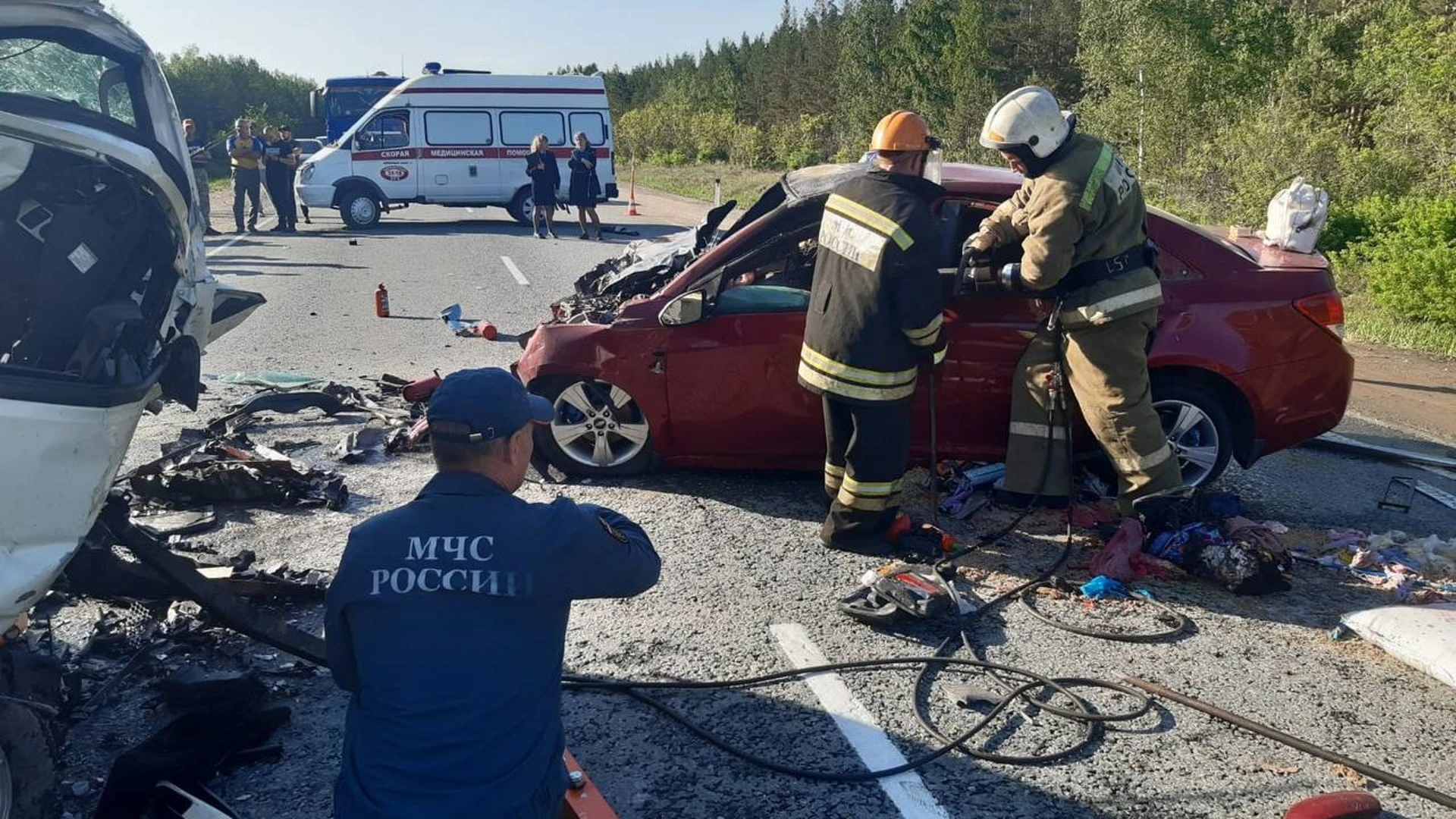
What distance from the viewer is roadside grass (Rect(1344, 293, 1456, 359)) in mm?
9867

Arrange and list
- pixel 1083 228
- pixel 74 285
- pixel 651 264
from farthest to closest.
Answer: pixel 651 264 → pixel 1083 228 → pixel 74 285

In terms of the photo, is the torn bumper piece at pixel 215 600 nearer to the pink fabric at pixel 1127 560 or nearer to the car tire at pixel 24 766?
the car tire at pixel 24 766

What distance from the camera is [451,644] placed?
81.5 inches

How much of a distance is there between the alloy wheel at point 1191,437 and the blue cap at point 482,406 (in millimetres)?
3962

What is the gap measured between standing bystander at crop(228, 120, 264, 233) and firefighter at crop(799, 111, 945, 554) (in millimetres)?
16709

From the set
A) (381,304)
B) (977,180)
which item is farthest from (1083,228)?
(381,304)

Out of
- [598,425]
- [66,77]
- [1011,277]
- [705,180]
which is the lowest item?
[598,425]

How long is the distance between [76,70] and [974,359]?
3.92m

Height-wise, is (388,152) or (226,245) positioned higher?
(388,152)

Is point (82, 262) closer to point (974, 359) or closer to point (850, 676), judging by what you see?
point (850, 676)

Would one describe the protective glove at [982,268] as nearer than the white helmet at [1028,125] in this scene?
No

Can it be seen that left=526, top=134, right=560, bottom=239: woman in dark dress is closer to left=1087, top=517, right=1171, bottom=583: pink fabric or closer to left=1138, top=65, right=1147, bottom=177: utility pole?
left=1138, top=65, right=1147, bottom=177: utility pole

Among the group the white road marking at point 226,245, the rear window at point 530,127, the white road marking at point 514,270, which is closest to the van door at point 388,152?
the rear window at point 530,127

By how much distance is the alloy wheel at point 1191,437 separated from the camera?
5.34m
